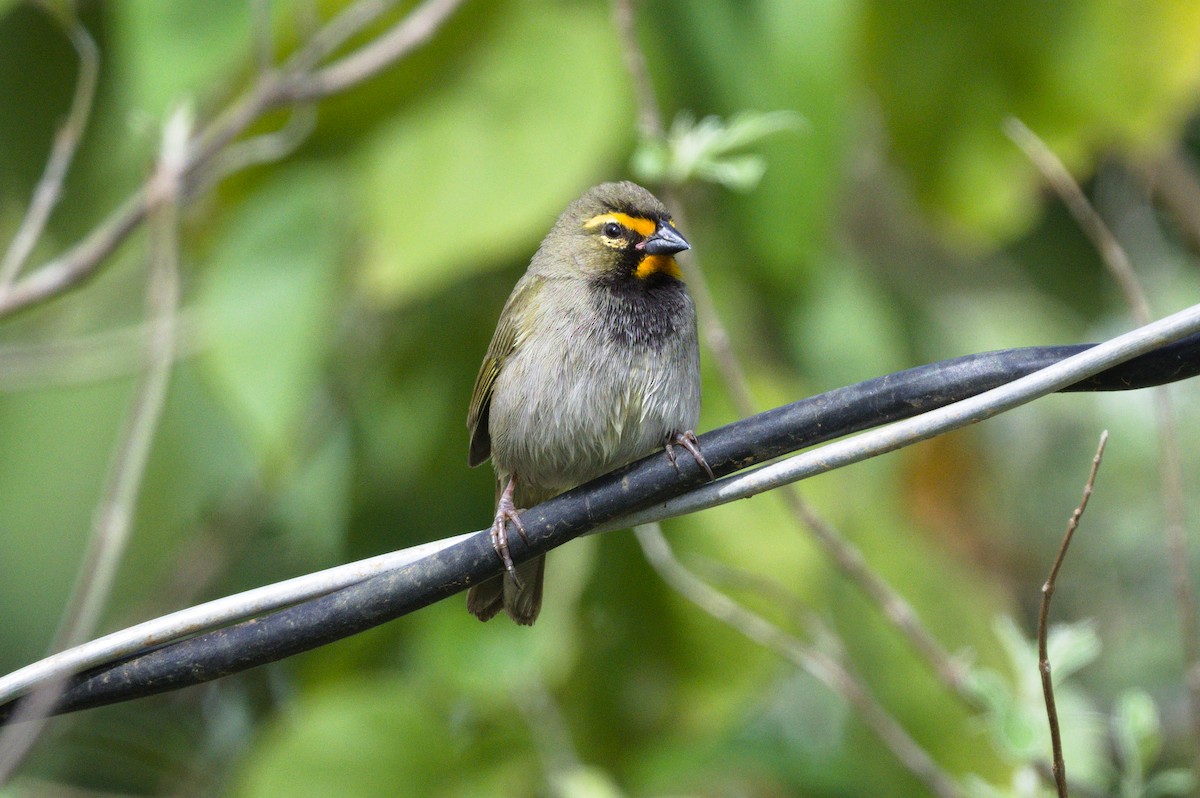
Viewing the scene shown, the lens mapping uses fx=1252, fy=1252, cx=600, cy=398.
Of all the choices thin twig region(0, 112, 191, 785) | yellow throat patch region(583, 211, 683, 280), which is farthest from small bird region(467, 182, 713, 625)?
thin twig region(0, 112, 191, 785)

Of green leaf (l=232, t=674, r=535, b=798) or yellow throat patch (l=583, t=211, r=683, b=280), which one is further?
green leaf (l=232, t=674, r=535, b=798)

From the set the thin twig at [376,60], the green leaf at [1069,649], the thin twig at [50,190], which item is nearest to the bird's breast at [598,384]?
the green leaf at [1069,649]

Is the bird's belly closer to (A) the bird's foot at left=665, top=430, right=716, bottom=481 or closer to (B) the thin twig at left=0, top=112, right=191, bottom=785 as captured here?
(A) the bird's foot at left=665, top=430, right=716, bottom=481

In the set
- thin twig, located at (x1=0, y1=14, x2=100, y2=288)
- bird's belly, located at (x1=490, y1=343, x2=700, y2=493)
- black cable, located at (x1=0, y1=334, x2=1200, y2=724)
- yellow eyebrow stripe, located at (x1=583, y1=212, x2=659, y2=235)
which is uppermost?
thin twig, located at (x1=0, y1=14, x2=100, y2=288)

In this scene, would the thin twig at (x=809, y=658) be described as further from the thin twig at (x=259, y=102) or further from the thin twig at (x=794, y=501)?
the thin twig at (x=259, y=102)

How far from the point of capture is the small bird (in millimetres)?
3402

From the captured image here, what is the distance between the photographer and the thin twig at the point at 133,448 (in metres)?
3.22

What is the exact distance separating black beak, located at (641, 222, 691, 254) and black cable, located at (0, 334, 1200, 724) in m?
1.22

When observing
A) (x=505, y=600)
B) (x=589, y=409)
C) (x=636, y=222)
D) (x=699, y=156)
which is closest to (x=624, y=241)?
(x=636, y=222)

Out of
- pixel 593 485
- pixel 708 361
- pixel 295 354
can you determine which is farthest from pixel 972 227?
pixel 593 485

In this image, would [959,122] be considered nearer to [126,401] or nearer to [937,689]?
[937,689]

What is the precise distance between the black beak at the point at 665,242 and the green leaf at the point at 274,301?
4.48ft

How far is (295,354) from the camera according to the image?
4.31 m

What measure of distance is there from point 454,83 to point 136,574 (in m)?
2.59
